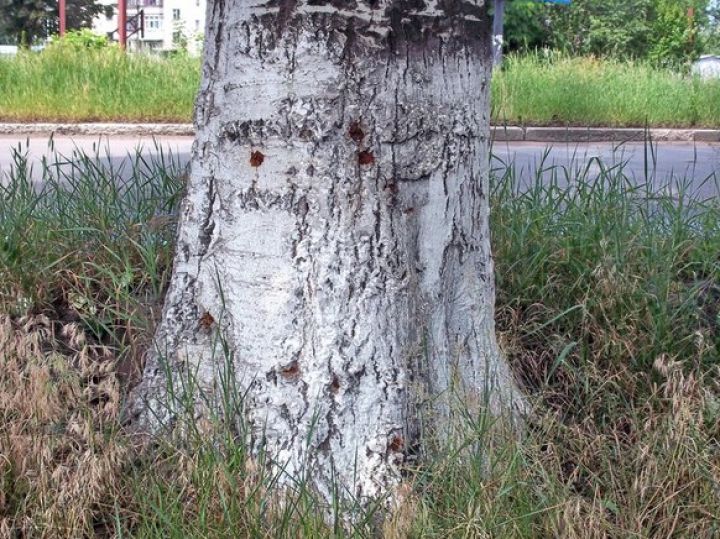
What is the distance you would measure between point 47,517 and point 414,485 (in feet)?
2.57

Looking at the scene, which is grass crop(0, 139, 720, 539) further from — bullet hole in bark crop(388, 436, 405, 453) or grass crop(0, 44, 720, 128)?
grass crop(0, 44, 720, 128)

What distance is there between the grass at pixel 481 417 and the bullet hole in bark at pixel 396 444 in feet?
0.30

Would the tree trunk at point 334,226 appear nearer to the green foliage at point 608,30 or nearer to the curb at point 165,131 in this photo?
the curb at point 165,131

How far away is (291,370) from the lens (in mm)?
2252

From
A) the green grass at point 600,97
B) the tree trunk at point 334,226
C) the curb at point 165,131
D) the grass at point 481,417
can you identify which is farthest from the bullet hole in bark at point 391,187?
the green grass at point 600,97

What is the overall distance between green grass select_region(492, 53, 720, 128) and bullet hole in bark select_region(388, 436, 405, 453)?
887 centimetres

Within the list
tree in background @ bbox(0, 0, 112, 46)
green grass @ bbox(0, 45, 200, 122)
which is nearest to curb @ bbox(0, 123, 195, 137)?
green grass @ bbox(0, 45, 200, 122)

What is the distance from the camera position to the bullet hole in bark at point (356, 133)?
2.25m

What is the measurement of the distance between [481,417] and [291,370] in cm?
45

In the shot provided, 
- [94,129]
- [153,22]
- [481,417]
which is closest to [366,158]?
[481,417]

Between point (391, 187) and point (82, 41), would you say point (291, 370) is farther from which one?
point (82, 41)

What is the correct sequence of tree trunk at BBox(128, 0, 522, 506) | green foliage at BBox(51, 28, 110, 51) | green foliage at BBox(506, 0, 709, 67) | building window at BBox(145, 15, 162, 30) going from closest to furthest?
tree trunk at BBox(128, 0, 522, 506), green foliage at BBox(51, 28, 110, 51), green foliage at BBox(506, 0, 709, 67), building window at BBox(145, 15, 162, 30)

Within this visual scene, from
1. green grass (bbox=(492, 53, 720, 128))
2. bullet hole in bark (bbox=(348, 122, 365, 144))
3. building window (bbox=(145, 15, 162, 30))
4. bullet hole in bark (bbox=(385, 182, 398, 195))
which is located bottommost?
bullet hole in bark (bbox=(385, 182, 398, 195))

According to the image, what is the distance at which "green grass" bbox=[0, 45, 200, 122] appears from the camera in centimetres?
1103
